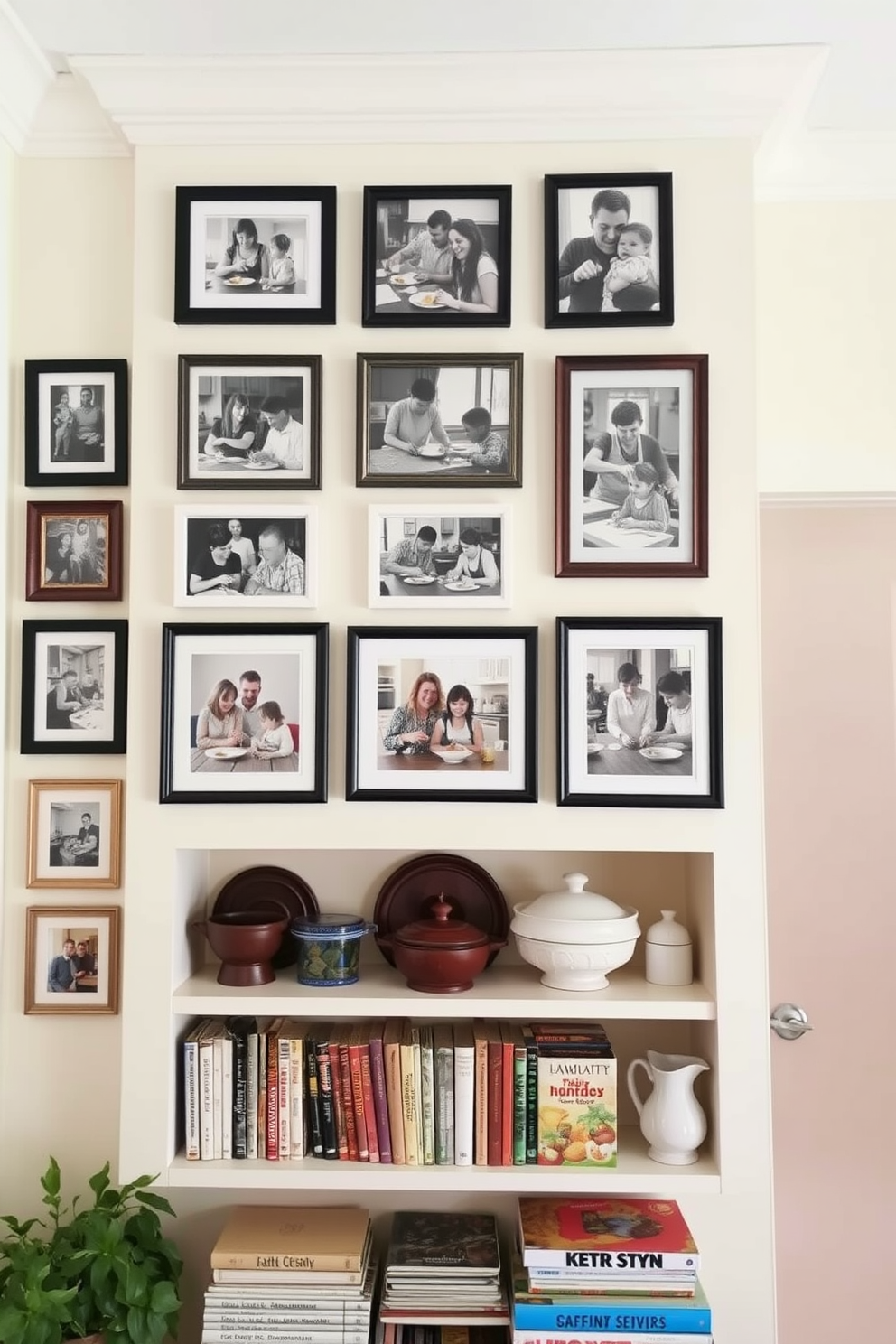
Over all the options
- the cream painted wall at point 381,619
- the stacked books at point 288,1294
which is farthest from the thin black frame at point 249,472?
the stacked books at point 288,1294

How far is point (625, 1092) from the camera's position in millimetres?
2023

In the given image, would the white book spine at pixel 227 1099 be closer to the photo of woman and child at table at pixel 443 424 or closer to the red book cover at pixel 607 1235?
the red book cover at pixel 607 1235

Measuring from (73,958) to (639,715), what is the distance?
1.20 m

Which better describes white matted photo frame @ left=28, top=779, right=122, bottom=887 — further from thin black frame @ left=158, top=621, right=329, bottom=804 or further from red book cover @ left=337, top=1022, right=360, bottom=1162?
→ red book cover @ left=337, top=1022, right=360, bottom=1162

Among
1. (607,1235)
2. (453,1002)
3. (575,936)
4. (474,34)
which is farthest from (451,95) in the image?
(607,1235)

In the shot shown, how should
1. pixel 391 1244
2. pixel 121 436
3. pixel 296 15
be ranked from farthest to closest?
pixel 121 436 < pixel 391 1244 < pixel 296 15

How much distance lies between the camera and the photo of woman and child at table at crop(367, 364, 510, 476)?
1.87m

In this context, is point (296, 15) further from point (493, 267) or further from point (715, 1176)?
point (715, 1176)

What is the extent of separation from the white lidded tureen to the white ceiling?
1.45 meters

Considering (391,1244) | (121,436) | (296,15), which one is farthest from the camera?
(121,436)

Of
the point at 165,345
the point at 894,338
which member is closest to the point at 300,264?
the point at 165,345

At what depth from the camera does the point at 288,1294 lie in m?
1.75

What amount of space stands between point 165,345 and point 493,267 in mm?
642

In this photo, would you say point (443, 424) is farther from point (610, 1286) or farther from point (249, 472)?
point (610, 1286)
